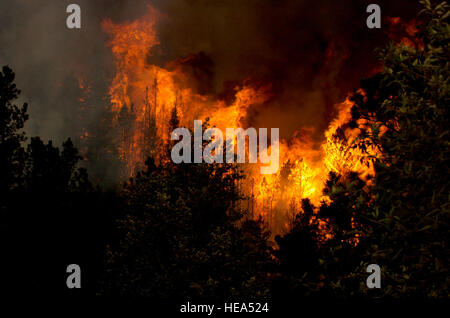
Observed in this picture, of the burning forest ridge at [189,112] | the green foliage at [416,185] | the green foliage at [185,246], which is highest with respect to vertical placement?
the burning forest ridge at [189,112]

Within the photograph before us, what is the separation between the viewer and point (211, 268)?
22.5 meters

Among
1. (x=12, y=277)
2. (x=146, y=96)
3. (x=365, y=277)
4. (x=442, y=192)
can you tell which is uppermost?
(x=146, y=96)

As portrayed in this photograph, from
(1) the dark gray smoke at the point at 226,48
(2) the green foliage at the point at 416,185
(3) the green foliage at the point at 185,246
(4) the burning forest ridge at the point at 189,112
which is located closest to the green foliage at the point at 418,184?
(2) the green foliage at the point at 416,185

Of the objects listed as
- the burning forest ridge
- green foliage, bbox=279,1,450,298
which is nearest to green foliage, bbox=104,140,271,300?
green foliage, bbox=279,1,450,298

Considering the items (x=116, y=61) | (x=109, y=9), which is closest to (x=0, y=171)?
(x=116, y=61)

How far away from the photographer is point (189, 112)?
12575 centimetres

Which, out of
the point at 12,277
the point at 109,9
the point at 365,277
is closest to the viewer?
the point at 365,277

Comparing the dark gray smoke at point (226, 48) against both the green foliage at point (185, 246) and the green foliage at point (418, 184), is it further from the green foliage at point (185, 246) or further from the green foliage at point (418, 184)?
the green foliage at point (418, 184)

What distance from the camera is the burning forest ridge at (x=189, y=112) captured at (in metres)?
111

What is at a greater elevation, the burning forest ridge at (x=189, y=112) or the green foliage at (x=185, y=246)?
the burning forest ridge at (x=189, y=112)

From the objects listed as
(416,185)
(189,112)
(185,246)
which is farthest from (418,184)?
(189,112)

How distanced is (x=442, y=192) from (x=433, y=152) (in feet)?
2.45

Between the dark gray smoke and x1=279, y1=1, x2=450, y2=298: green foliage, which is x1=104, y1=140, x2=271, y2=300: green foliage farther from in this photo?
the dark gray smoke

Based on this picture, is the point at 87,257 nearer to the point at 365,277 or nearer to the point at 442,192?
the point at 365,277
